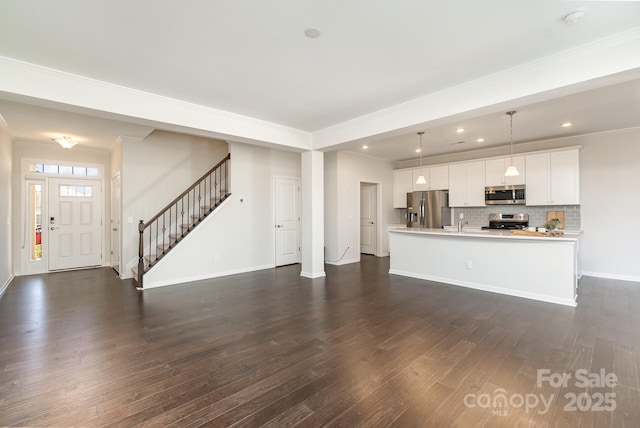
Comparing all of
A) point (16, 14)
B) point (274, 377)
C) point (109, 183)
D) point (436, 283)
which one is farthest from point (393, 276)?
point (109, 183)

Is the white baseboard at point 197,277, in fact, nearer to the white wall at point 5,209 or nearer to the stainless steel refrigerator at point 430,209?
the white wall at point 5,209

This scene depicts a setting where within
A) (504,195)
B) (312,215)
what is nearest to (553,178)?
(504,195)

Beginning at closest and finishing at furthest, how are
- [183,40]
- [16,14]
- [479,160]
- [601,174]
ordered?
[16,14]
[183,40]
[601,174]
[479,160]

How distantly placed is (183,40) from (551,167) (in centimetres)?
681

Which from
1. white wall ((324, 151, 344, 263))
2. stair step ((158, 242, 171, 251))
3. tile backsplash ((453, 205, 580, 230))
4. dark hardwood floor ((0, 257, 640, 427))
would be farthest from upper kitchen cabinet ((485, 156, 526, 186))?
stair step ((158, 242, 171, 251))

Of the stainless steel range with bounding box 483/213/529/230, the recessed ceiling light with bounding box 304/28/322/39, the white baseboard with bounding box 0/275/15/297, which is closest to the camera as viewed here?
the recessed ceiling light with bounding box 304/28/322/39

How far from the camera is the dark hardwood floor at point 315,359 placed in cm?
189

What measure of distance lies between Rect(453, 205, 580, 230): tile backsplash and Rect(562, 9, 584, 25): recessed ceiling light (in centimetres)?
496

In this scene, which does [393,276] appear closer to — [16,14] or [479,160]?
[479,160]

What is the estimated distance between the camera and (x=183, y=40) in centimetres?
255

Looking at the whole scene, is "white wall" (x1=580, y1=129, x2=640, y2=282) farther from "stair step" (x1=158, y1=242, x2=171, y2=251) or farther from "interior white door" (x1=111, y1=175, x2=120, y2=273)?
"interior white door" (x1=111, y1=175, x2=120, y2=273)

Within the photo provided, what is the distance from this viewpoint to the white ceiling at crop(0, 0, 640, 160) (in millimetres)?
2197

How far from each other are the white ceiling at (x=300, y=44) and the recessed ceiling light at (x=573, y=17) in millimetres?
40

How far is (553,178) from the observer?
5828 mm
